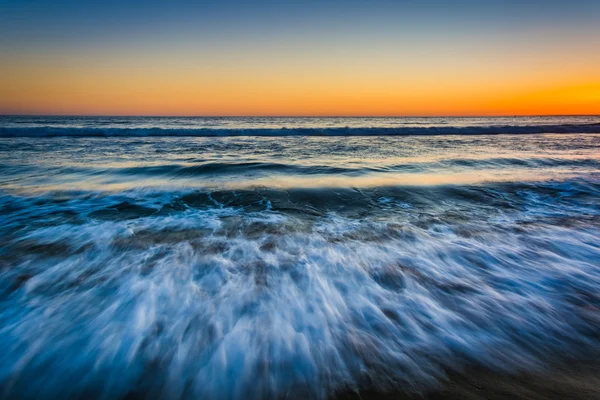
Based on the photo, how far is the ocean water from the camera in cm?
186

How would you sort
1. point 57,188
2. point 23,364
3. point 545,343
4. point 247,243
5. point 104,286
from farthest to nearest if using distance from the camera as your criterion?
1. point 57,188
2. point 247,243
3. point 104,286
4. point 545,343
5. point 23,364

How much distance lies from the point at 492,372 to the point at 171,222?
165 inches

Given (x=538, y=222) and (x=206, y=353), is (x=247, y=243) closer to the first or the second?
(x=206, y=353)

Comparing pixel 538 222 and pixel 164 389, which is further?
pixel 538 222

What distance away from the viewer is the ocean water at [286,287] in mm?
1864

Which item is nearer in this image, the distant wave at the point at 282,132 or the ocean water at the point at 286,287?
the ocean water at the point at 286,287

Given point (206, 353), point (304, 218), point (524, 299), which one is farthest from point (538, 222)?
point (206, 353)

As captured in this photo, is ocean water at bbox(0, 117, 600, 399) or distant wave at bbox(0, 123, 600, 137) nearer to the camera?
ocean water at bbox(0, 117, 600, 399)

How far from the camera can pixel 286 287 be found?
2768 millimetres

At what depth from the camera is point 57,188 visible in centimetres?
605

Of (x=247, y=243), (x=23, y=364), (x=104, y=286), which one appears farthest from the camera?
(x=247, y=243)

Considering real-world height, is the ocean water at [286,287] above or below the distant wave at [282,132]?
below

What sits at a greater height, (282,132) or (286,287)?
(282,132)

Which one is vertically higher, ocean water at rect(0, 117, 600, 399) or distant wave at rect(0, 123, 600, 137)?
distant wave at rect(0, 123, 600, 137)
